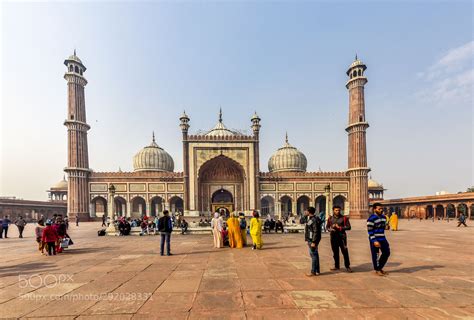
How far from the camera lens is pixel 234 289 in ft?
14.7

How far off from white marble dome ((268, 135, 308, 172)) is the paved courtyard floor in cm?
3669

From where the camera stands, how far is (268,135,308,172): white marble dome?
1718 inches

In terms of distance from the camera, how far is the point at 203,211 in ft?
113

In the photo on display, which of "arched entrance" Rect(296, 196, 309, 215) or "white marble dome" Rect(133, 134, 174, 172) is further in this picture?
"white marble dome" Rect(133, 134, 174, 172)

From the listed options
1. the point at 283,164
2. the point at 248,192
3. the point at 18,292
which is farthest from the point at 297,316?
the point at 283,164

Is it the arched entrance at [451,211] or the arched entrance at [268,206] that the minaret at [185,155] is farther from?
the arched entrance at [451,211]

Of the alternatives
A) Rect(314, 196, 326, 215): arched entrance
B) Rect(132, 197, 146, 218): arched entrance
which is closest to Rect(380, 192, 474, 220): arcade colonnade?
Rect(314, 196, 326, 215): arched entrance

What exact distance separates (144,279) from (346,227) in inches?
174

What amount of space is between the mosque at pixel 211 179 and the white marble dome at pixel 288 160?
6147mm

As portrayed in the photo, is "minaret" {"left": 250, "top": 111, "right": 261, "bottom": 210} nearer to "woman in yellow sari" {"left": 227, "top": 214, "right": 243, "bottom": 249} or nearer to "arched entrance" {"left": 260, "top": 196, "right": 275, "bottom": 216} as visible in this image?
"arched entrance" {"left": 260, "top": 196, "right": 275, "bottom": 216}

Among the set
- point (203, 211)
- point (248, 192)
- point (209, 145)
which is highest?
point (209, 145)

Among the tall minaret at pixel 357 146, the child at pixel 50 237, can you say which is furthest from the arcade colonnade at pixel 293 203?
the child at pixel 50 237

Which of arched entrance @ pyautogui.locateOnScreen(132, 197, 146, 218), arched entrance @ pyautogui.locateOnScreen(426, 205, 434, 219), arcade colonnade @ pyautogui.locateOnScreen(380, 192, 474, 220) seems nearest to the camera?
arcade colonnade @ pyautogui.locateOnScreen(380, 192, 474, 220)

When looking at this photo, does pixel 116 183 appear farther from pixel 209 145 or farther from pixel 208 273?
pixel 208 273
